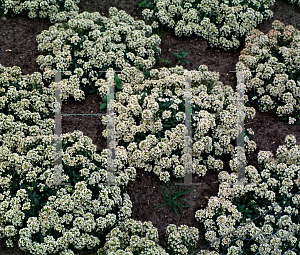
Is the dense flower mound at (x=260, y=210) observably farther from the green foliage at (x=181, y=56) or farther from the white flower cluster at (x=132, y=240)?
the green foliage at (x=181, y=56)

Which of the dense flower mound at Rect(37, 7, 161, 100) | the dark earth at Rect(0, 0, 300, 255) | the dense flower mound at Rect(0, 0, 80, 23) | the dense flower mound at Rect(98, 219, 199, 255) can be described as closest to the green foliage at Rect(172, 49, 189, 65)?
the dark earth at Rect(0, 0, 300, 255)

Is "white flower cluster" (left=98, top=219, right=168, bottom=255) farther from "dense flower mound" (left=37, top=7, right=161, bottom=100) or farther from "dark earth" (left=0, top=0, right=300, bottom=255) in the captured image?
"dense flower mound" (left=37, top=7, right=161, bottom=100)

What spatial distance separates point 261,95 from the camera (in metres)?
7.14

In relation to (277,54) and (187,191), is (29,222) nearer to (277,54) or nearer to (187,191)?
(187,191)

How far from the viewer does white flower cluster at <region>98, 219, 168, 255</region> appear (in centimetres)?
500

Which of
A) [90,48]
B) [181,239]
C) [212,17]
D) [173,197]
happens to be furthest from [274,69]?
[181,239]

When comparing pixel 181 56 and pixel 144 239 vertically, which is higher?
pixel 181 56

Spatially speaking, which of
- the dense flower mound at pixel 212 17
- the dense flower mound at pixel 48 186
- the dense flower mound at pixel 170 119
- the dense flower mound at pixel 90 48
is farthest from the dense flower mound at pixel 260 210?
the dense flower mound at pixel 212 17

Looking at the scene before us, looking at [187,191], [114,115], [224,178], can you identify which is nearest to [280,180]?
[224,178]

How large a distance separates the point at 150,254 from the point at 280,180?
93.1 inches

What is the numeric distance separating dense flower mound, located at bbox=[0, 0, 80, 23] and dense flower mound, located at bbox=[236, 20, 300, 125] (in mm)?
3607

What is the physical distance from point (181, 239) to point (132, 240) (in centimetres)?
68

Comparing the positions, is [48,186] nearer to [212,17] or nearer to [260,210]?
[260,210]

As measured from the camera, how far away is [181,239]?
5.29m
